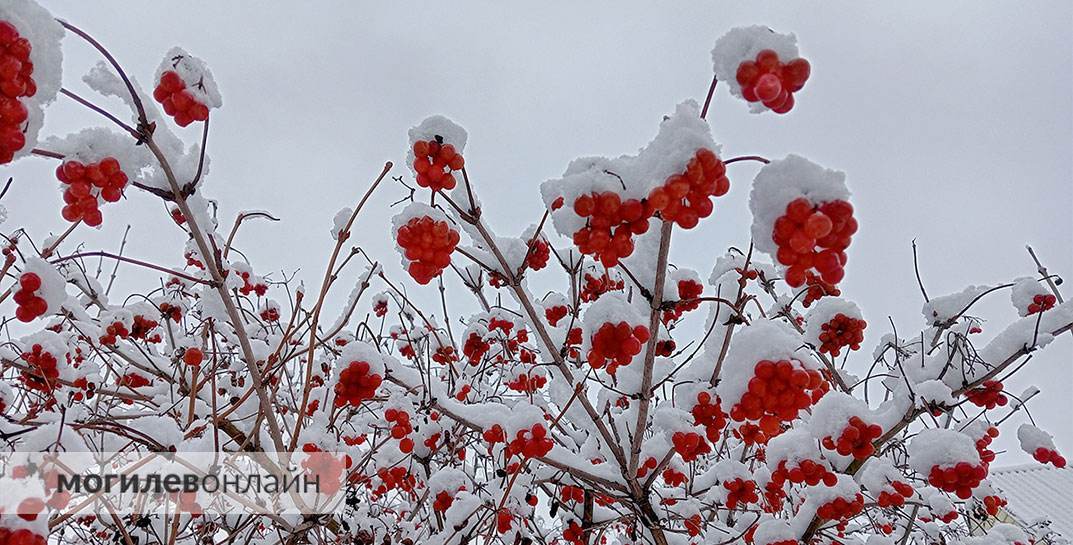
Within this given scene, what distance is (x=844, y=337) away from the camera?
291 cm

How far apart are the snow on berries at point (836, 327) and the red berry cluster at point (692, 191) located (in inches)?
66.3

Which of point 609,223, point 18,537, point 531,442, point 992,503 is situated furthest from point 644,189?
point 992,503

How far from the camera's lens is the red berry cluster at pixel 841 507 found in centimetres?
261

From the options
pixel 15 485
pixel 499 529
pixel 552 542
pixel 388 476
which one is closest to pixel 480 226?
pixel 15 485

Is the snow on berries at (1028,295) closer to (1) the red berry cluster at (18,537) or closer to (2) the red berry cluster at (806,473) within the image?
(2) the red berry cluster at (806,473)

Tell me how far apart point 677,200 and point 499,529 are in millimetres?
2316

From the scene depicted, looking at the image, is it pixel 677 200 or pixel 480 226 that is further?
pixel 480 226

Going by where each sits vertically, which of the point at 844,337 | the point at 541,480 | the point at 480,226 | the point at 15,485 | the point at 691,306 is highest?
the point at 691,306

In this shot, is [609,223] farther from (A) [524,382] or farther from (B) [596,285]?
(A) [524,382]

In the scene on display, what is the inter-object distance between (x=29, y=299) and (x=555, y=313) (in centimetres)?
262

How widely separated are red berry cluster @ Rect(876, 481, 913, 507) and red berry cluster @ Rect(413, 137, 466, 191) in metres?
2.55

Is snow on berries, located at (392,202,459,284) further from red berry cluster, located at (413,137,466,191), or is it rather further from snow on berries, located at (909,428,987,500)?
snow on berries, located at (909,428,987,500)

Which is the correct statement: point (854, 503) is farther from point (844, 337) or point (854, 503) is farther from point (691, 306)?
point (691, 306)

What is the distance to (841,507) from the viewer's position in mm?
2629
